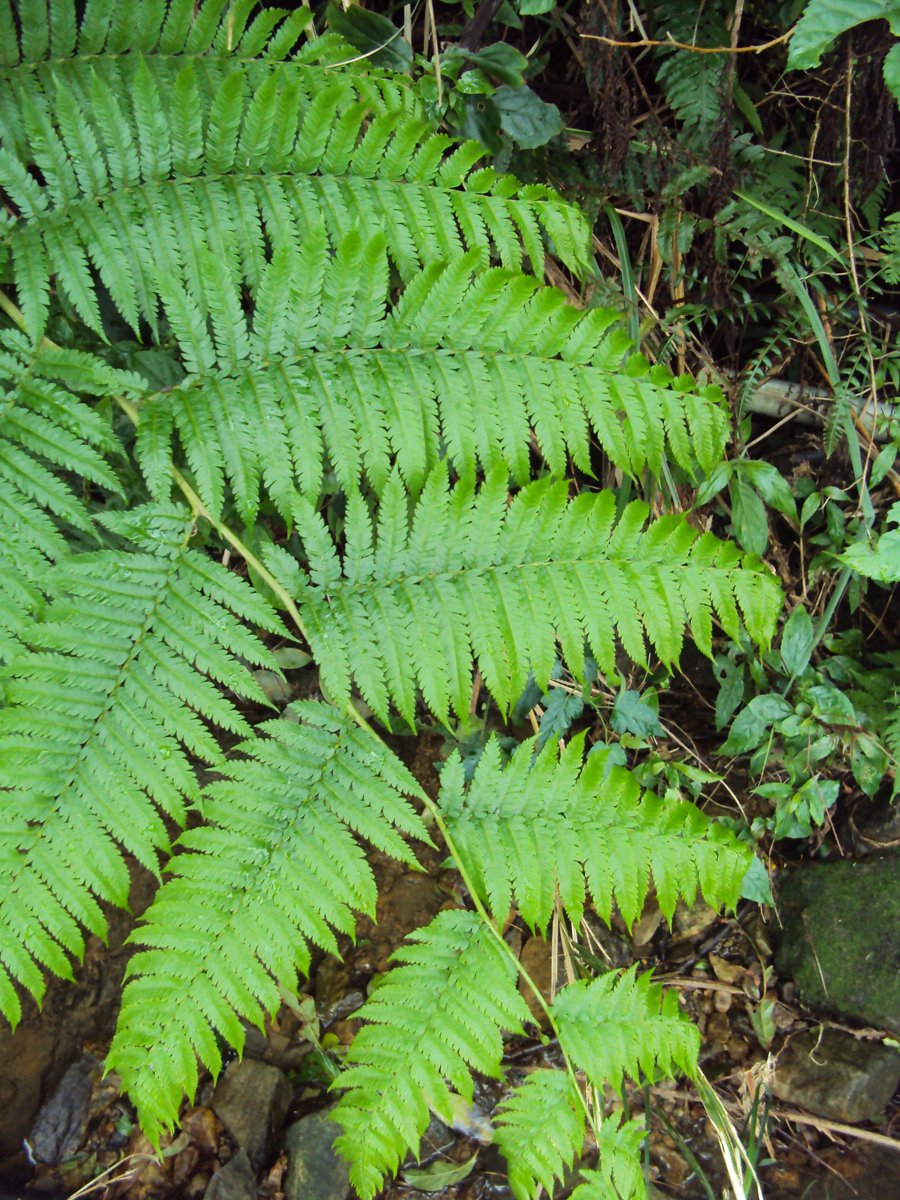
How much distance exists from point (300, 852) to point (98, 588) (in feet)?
2.27

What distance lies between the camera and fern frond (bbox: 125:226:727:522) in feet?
6.26

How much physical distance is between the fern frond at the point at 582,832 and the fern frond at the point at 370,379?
695 mm

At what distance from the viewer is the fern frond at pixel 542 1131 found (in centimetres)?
185

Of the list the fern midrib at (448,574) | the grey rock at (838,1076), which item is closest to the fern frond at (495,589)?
the fern midrib at (448,574)

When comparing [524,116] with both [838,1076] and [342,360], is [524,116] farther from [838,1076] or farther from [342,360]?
[838,1076]

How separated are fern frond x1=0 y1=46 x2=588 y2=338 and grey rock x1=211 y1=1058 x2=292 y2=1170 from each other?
79.7 inches

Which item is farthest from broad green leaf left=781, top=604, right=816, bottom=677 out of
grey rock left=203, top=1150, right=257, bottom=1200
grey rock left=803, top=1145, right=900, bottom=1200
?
grey rock left=203, top=1150, right=257, bottom=1200

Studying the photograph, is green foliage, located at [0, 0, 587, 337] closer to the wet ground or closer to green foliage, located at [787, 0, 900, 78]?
green foliage, located at [787, 0, 900, 78]

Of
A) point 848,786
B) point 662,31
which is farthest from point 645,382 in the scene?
point 848,786

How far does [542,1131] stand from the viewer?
188 cm

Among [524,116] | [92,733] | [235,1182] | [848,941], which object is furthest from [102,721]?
[848,941]

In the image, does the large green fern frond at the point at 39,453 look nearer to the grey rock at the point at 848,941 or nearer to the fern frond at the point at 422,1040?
the fern frond at the point at 422,1040

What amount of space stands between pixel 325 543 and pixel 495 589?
0.40 meters

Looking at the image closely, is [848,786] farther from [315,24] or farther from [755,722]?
[315,24]
